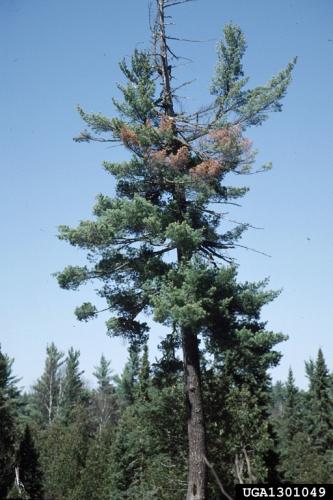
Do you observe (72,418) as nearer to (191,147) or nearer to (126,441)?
(126,441)

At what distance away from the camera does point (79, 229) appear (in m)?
12.8

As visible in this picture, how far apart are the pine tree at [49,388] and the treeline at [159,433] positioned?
5.6 inches

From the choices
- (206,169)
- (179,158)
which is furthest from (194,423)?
(179,158)

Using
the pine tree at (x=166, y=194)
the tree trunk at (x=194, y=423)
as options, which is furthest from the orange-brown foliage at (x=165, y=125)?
the tree trunk at (x=194, y=423)

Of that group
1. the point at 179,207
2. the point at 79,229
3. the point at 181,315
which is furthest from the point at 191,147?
the point at 181,315

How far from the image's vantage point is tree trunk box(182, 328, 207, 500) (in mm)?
11156

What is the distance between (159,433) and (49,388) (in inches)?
2188

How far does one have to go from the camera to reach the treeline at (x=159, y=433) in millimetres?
15188

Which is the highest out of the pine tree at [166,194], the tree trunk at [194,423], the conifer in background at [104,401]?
the conifer in background at [104,401]

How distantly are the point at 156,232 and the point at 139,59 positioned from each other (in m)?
5.13

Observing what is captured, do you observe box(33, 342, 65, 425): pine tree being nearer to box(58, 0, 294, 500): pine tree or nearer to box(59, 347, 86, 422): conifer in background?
box(59, 347, 86, 422): conifer in background

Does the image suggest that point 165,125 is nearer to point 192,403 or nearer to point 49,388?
point 192,403

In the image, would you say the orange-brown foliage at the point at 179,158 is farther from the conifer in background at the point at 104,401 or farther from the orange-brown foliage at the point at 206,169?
the conifer in background at the point at 104,401

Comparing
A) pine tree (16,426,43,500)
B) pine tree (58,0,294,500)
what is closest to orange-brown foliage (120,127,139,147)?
pine tree (58,0,294,500)
